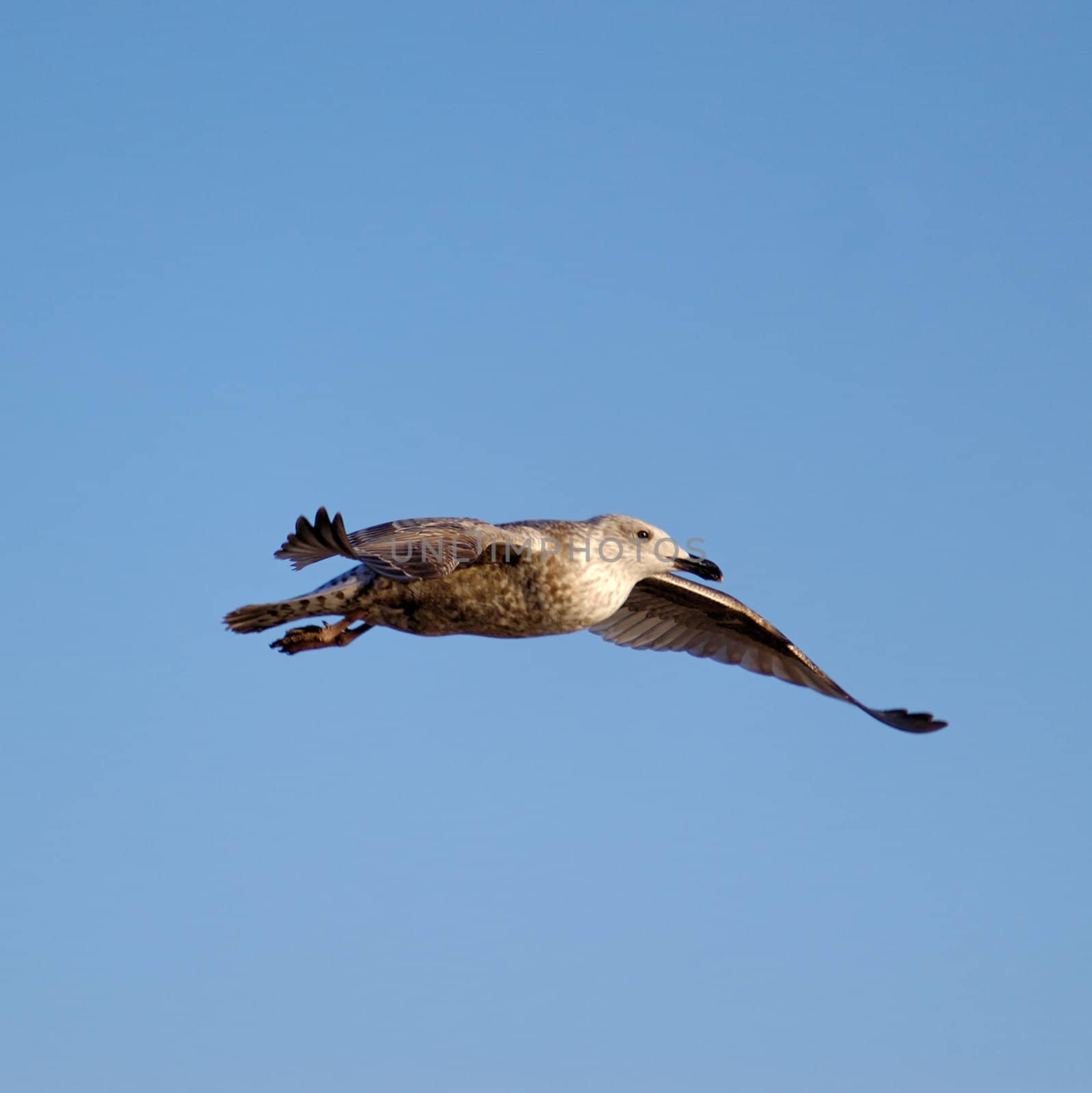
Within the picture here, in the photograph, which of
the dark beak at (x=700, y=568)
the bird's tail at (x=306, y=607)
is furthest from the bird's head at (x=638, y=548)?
the bird's tail at (x=306, y=607)

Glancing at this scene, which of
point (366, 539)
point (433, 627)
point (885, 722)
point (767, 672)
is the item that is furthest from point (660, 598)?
point (366, 539)

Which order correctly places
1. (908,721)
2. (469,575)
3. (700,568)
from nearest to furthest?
(469,575) < (700,568) < (908,721)

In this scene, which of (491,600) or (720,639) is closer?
(491,600)

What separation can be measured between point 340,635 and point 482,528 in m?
1.94

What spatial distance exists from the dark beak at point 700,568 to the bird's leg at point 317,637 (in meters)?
3.71

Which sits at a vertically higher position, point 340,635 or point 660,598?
point 660,598

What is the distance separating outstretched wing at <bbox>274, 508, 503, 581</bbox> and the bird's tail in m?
0.52

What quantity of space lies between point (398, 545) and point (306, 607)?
1746mm

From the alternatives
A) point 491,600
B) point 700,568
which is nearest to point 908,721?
point 700,568

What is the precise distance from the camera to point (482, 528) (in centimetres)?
1455

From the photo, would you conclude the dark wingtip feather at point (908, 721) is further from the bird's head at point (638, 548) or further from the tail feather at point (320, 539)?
the tail feather at point (320, 539)

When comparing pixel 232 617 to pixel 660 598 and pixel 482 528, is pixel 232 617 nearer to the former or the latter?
pixel 482 528

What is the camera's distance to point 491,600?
14922 millimetres

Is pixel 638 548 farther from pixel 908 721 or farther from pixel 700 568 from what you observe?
pixel 908 721
